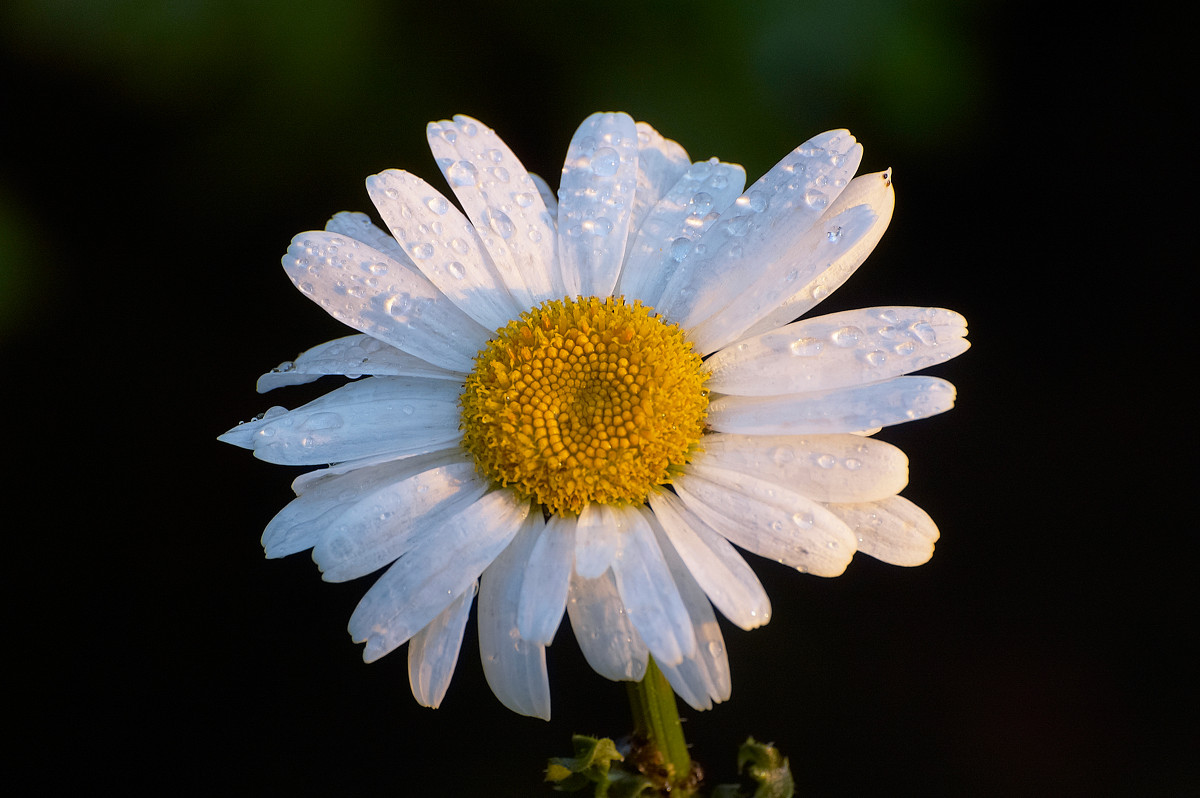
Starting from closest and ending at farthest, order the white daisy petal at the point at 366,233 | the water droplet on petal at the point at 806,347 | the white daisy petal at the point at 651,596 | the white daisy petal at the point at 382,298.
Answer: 1. the white daisy petal at the point at 651,596
2. the water droplet on petal at the point at 806,347
3. the white daisy petal at the point at 382,298
4. the white daisy petal at the point at 366,233

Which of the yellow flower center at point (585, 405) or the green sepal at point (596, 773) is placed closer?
the green sepal at point (596, 773)

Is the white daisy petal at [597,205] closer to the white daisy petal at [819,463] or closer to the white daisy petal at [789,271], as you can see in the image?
the white daisy petal at [789,271]

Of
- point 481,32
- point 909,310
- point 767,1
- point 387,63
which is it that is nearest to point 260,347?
point 387,63

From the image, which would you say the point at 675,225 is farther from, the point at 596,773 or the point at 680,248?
the point at 596,773

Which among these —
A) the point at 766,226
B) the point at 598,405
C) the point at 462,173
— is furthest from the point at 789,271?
the point at 462,173

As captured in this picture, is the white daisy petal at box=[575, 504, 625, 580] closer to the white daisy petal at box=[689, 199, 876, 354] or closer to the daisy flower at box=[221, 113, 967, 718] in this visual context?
the daisy flower at box=[221, 113, 967, 718]

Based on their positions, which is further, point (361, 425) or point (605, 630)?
point (361, 425)

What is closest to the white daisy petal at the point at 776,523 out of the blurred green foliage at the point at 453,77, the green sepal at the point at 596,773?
the green sepal at the point at 596,773
